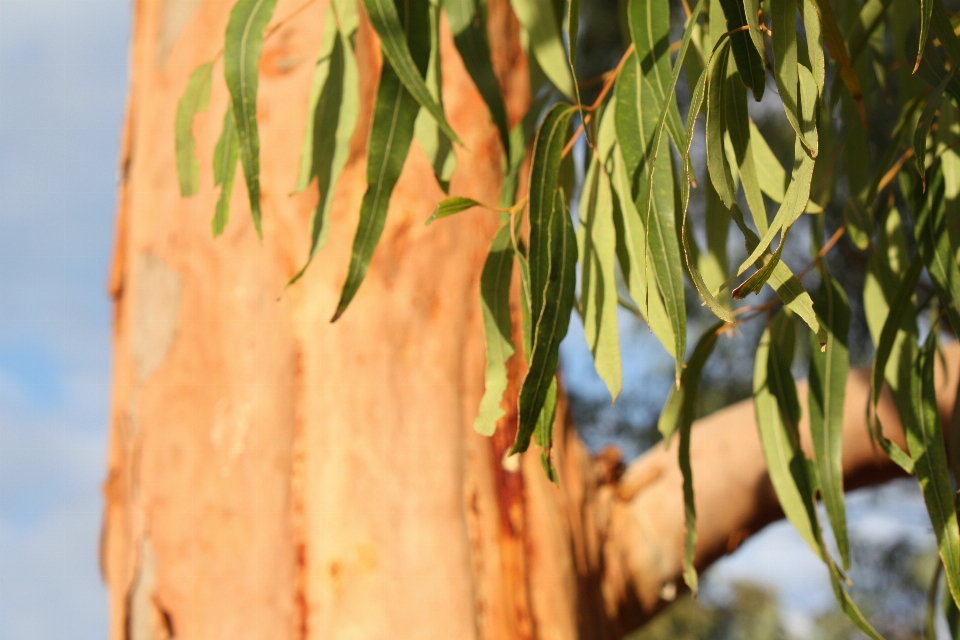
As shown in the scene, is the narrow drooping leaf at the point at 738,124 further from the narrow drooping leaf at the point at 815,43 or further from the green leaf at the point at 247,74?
the green leaf at the point at 247,74

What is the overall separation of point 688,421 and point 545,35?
0.40 meters

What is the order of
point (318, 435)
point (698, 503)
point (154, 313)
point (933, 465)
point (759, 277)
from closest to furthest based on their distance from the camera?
point (759, 277)
point (933, 465)
point (318, 435)
point (154, 313)
point (698, 503)

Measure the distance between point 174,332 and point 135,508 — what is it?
0.69 ft

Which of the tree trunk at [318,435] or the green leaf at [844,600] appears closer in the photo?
the green leaf at [844,600]

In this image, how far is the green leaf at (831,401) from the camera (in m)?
0.82

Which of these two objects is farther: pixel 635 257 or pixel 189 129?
pixel 189 129

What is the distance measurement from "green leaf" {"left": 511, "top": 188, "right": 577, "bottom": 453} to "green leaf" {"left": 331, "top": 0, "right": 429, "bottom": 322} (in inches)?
4.4

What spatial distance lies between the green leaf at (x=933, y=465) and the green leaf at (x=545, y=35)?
0.44m

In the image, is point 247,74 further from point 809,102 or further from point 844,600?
point 844,600

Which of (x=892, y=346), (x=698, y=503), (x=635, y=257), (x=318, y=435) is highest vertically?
(x=635, y=257)

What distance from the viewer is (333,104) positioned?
33.9 inches

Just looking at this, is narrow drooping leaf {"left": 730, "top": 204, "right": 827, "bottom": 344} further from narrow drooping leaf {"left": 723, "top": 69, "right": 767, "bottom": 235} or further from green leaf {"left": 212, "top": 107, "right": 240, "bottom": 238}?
green leaf {"left": 212, "top": 107, "right": 240, "bottom": 238}

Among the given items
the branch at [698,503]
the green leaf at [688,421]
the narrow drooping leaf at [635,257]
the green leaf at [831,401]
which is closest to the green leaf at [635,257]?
the narrow drooping leaf at [635,257]

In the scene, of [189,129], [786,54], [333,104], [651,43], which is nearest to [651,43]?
[651,43]
